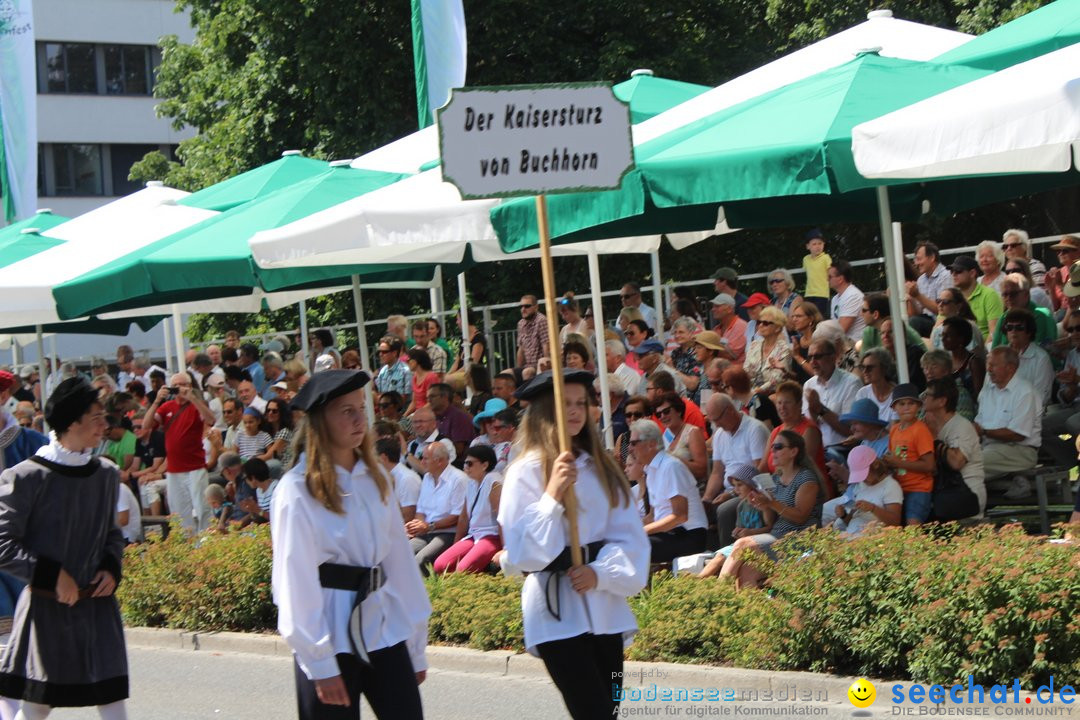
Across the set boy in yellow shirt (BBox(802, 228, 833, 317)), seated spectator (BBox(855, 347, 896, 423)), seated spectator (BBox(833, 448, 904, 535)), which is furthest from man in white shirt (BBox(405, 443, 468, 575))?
boy in yellow shirt (BBox(802, 228, 833, 317))

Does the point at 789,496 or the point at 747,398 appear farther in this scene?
the point at 747,398

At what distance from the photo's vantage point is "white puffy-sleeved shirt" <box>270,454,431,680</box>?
4793 mm

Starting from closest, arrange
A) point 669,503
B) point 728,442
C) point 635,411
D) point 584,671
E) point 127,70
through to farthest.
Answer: point 584,671 < point 669,503 < point 728,442 < point 635,411 < point 127,70

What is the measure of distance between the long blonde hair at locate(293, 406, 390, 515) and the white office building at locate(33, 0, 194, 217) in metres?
45.5

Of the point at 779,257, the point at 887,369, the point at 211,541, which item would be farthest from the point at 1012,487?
the point at 779,257

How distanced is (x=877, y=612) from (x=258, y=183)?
11044 mm

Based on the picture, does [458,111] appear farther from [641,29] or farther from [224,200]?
[641,29]

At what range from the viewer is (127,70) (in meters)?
A: 49.8

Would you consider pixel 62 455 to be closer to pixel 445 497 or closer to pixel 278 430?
pixel 445 497

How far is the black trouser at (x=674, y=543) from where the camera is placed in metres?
9.93

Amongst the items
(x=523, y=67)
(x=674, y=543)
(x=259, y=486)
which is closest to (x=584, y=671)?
(x=674, y=543)

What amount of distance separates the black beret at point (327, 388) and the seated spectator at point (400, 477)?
21.7ft

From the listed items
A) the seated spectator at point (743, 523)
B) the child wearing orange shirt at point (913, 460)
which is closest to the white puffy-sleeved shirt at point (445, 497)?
the seated spectator at point (743, 523)

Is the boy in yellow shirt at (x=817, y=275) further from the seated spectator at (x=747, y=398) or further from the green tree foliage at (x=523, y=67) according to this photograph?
the green tree foliage at (x=523, y=67)
